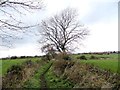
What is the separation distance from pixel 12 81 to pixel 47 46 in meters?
45.7

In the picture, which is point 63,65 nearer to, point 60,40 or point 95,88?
point 95,88

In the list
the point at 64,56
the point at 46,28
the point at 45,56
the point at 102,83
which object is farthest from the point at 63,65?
the point at 46,28

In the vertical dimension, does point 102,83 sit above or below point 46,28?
below

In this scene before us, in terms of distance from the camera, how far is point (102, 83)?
18.9 m

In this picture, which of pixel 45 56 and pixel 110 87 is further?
pixel 45 56

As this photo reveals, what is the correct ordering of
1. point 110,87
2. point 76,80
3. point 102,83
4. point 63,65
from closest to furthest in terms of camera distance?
point 110,87
point 102,83
point 76,80
point 63,65

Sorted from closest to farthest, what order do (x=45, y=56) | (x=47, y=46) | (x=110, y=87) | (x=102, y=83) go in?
(x=110, y=87) → (x=102, y=83) → (x=45, y=56) → (x=47, y=46)

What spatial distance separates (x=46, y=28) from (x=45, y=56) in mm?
12132

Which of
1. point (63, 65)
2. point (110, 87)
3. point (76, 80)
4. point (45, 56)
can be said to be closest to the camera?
point (110, 87)

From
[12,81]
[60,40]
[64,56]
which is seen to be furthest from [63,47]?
[12,81]

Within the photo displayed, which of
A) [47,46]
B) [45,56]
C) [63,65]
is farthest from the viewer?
[47,46]

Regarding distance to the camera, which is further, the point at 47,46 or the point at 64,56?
the point at 47,46

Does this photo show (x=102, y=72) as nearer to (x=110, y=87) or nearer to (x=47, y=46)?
(x=110, y=87)

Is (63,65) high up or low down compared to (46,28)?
down
